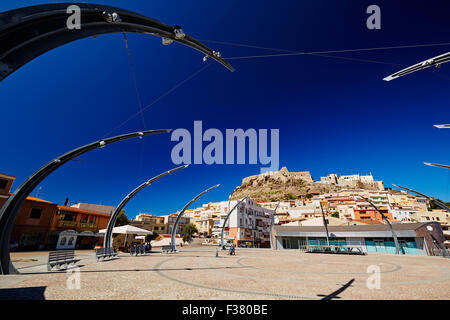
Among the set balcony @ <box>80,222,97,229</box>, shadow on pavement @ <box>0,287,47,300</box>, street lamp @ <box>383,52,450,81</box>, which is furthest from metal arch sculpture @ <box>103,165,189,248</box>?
balcony @ <box>80,222,97,229</box>

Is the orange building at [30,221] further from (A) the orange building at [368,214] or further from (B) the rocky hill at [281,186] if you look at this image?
(B) the rocky hill at [281,186]

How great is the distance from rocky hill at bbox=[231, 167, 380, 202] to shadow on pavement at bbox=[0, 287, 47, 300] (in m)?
124

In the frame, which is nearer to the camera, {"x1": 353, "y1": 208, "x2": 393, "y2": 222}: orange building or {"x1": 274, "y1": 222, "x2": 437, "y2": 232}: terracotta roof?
{"x1": 274, "y1": 222, "x2": 437, "y2": 232}: terracotta roof

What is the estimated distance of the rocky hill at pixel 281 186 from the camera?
434 feet

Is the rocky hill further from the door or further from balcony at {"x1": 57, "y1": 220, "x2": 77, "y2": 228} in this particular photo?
balcony at {"x1": 57, "y1": 220, "x2": 77, "y2": 228}

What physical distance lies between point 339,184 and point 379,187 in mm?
23997

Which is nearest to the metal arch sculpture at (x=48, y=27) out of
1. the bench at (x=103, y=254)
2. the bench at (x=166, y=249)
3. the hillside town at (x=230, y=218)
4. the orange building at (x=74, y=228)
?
the bench at (x=103, y=254)

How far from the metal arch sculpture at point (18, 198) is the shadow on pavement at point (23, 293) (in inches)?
122

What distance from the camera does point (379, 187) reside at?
131 metres

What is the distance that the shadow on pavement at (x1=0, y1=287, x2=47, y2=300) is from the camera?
536 cm

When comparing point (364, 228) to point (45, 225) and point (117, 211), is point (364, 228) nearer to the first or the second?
point (117, 211)

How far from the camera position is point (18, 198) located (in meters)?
8.82

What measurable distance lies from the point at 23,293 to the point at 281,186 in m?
153
